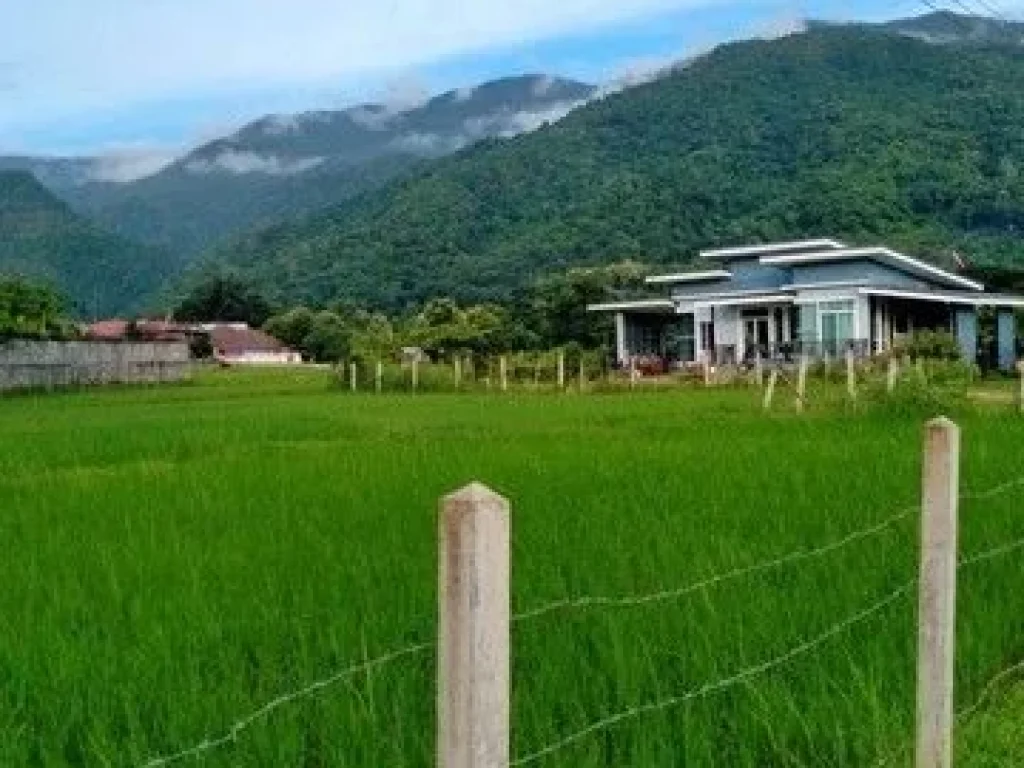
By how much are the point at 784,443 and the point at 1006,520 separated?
507cm

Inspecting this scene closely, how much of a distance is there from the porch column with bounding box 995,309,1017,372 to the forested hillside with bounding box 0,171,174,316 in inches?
3593

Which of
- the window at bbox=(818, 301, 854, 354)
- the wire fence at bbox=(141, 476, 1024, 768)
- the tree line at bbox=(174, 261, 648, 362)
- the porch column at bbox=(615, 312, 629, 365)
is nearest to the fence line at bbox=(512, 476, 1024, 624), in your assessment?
the wire fence at bbox=(141, 476, 1024, 768)

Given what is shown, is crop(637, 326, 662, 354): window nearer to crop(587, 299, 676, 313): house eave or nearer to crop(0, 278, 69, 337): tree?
crop(587, 299, 676, 313): house eave

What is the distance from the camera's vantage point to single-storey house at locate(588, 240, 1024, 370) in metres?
35.8

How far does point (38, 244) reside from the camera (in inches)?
5290

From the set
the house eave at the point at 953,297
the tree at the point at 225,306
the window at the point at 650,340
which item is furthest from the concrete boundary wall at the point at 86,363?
the tree at the point at 225,306

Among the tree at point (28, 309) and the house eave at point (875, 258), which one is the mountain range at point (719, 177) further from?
the tree at point (28, 309)

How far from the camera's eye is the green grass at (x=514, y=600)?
153 inches

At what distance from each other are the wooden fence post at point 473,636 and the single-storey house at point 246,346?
212 feet

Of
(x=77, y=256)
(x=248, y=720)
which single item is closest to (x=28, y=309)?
(x=248, y=720)

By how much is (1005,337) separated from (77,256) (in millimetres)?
107529

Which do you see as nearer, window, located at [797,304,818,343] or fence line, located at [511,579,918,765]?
fence line, located at [511,579,918,765]

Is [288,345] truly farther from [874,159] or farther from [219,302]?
[874,159]

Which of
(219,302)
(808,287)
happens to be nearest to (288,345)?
(219,302)
